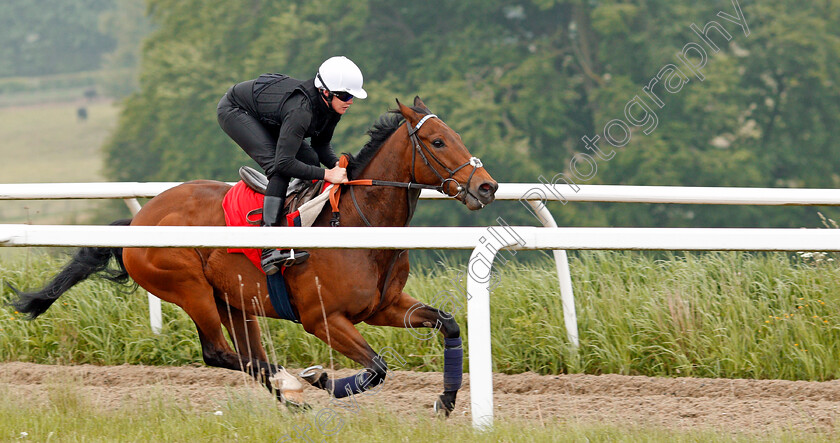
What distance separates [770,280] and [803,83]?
23.3 metres

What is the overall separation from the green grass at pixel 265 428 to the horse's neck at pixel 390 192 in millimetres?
1008

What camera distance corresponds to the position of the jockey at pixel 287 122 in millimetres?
4074

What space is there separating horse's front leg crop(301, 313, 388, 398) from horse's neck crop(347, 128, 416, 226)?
488mm

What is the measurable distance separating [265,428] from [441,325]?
1.19 m

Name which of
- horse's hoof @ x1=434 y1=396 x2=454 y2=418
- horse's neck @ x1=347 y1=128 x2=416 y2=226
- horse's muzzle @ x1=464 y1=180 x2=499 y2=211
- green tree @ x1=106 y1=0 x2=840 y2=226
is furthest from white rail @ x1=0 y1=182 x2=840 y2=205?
green tree @ x1=106 y1=0 x2=840 y2=226

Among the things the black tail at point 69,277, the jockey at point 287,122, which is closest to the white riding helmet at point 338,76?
the jockey at point 287,122

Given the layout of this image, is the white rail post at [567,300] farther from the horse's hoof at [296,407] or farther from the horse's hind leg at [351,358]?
the horse's hoof at [296,407]

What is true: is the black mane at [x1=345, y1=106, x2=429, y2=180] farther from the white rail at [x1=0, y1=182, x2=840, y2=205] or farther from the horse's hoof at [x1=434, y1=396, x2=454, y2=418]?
the horse's hoof at [x1=434, y1=396, x2=454, y2=418]

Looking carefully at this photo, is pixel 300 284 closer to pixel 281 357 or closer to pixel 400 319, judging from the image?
pixel 400 319

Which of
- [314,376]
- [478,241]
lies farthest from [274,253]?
[478,241]

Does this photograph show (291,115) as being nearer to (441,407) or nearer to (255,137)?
(255,137)

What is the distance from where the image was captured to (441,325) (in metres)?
4.13

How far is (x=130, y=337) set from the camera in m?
5.20

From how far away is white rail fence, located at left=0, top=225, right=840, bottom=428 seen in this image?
2.86 metres
